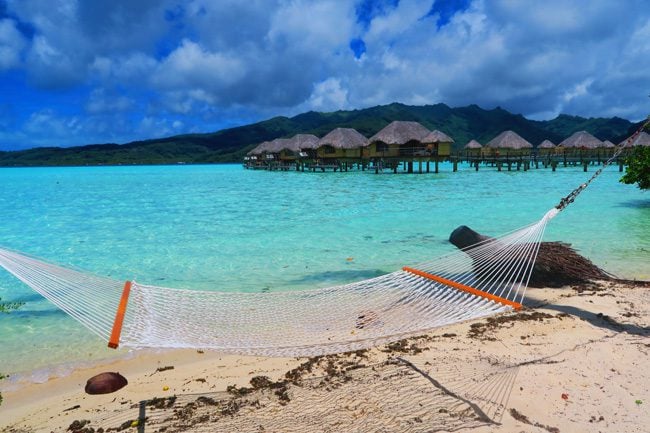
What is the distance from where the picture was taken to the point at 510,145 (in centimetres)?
3061

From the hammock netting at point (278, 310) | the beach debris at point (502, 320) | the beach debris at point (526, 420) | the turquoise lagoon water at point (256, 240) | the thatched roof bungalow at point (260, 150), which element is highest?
the thatched roof bungalow at point (260, 150)

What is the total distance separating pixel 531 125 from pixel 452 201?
113134 millimetres

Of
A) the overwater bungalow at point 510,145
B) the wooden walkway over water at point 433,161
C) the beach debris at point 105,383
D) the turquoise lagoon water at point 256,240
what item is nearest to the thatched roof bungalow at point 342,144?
the wooden walkway over water at point 433,161

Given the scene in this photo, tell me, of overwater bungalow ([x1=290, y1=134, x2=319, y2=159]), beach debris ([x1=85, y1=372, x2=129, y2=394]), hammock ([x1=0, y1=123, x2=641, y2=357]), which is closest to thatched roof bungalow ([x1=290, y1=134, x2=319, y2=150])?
overwater bungalow ([x1=290, y1=134, x2=319, y2=159])

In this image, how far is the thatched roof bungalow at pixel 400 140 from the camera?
88.9ft

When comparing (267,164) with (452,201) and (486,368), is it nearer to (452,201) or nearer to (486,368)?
(452,201)

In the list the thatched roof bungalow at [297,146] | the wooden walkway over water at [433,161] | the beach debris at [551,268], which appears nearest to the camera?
the beach debris at [551,268]

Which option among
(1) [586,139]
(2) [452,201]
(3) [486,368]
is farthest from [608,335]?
(1) [586,139]

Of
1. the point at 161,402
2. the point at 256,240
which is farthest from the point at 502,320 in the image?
the point at 256,240

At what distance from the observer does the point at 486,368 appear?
2.54 m

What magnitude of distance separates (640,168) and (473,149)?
954 inches

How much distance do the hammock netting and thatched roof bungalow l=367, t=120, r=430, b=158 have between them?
2392cm

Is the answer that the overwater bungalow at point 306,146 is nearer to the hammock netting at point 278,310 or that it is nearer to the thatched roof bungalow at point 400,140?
the thatched roof bungalow at point 400,140

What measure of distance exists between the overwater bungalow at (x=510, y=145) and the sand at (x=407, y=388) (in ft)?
99.4
